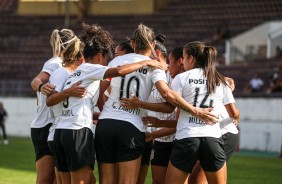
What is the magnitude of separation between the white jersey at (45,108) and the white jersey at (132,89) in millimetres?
1158

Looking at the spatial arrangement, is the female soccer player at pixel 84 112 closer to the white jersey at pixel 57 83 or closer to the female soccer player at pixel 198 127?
the white jersey at pixel 57 83

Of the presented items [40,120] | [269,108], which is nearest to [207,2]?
[269,108]

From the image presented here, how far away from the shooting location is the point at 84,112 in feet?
31.4

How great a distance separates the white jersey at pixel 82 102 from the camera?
9.52 metres

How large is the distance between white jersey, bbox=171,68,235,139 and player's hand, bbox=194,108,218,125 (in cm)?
6

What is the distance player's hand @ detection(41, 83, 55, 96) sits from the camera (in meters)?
9.80

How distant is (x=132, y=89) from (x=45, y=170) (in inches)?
70.1

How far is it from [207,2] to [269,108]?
15488 mm

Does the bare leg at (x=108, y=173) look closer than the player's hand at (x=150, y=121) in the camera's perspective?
Yes

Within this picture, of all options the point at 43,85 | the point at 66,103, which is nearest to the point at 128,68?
the point at 66,103

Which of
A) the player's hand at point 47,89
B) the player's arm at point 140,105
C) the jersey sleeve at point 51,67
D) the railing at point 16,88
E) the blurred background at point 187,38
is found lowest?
the railing at point 16,88

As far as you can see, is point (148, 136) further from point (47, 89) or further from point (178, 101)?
point (47, 89)

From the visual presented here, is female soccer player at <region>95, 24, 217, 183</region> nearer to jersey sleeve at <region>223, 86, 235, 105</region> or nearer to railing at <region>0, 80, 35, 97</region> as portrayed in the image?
jersey sleeve at <region>223, 86, 235, 105</region>

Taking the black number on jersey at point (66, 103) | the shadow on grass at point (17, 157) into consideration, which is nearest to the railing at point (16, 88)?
the shadow on grass at point (17, 157)
